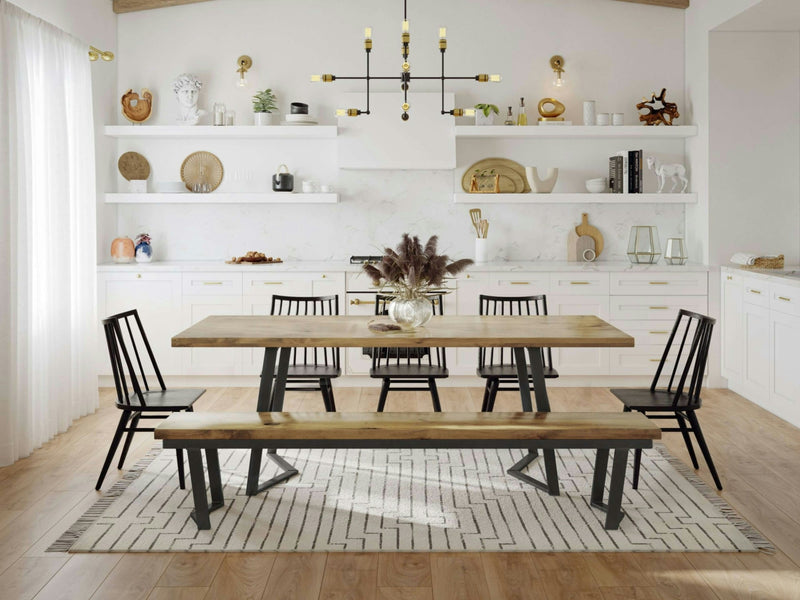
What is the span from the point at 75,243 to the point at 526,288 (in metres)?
3.09

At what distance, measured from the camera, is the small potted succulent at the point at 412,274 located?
3971mm

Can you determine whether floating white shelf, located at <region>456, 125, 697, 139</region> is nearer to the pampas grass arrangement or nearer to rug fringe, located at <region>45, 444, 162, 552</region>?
the pampas grass arrangement

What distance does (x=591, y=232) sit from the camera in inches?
266

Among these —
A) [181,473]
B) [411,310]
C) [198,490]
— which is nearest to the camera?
[198,490]

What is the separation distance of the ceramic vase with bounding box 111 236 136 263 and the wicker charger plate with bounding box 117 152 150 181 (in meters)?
0.56

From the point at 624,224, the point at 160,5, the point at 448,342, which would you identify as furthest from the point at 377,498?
the point at 160,5

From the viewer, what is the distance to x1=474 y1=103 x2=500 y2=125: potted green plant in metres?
6.48

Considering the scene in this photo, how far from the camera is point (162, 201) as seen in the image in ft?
21.5

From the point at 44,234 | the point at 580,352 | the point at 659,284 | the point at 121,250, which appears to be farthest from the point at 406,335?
the point at 121,250

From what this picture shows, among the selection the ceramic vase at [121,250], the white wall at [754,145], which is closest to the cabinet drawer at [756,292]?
the white wall at [754,145]

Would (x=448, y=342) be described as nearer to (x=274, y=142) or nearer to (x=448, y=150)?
(x=448, y=150)

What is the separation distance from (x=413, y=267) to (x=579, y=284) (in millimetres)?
2588

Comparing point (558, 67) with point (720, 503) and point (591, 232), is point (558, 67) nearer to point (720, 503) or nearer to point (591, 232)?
point (591, 232)

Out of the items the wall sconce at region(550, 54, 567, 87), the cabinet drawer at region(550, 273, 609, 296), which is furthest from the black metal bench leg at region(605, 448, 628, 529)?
the wall sconce at region(550, 54, 567, 87)
